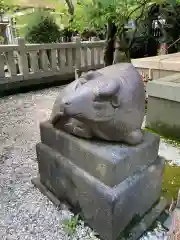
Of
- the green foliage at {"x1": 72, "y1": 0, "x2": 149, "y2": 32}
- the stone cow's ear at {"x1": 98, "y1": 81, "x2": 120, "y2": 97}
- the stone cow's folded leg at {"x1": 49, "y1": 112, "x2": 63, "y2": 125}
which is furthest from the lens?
the green foliage at {"x1": 72, "y1": 0, "x2": 149, "y2": 32}

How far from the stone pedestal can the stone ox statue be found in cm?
9

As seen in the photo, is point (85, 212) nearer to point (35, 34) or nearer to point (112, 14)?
point (112, 14)

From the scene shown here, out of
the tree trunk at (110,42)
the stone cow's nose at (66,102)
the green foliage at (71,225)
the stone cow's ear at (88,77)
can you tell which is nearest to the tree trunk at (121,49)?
the tree trunk at (110,42)

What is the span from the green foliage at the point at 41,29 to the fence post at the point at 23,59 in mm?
656

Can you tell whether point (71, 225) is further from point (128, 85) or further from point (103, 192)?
point (128, 85)

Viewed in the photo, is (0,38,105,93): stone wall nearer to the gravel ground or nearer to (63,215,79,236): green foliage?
the gravel ground

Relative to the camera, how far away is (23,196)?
179 centimetres

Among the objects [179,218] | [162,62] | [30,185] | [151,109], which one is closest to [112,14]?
[162,62]

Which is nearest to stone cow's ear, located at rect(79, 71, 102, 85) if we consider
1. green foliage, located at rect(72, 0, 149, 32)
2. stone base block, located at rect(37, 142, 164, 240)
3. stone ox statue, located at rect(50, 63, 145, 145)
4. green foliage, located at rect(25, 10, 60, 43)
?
stone ox statue, located at rect(50, 63, 145, 145)

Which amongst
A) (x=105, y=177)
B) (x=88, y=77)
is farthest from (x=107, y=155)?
(x=88, y=77)

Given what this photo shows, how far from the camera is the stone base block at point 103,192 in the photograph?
1.29 meters

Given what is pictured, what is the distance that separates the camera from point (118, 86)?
120cm

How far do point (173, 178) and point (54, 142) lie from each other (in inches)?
44.9

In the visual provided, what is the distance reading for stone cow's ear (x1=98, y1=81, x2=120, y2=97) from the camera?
3.77 ft
